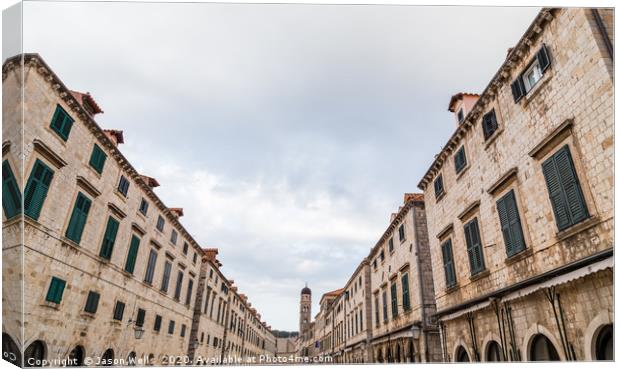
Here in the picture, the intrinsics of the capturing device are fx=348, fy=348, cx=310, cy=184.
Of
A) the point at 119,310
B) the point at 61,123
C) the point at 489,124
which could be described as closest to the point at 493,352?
the point at 489,124

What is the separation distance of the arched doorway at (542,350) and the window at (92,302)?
1376 centimetres

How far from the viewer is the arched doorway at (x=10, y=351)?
7352 millimetres

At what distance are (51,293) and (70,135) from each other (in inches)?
194

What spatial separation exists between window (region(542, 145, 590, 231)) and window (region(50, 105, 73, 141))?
13.2 metres

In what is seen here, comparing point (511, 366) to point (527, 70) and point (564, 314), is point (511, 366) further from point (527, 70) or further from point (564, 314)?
point (527, 70)

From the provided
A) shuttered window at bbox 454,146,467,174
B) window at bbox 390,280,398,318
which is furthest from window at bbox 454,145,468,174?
window at bbox 390,280,398,318

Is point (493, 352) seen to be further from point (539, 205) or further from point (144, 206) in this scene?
point (144, 206)

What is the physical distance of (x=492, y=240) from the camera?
32.1ft

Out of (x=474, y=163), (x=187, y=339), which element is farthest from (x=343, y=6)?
(x=187, y=339)

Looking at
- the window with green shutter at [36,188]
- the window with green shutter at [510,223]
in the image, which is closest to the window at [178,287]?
the window with green shutter at [36,188]

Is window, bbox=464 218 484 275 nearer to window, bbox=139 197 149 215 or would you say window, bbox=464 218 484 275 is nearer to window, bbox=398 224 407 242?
window, bbox=398 224 407 242

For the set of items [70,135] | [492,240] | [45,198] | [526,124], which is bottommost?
[492,240]

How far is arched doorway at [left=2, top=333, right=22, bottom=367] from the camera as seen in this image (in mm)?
7352

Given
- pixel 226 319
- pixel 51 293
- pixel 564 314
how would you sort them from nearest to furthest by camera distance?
pixel 564 314 < pixel 51 293 < pixel 226 319
